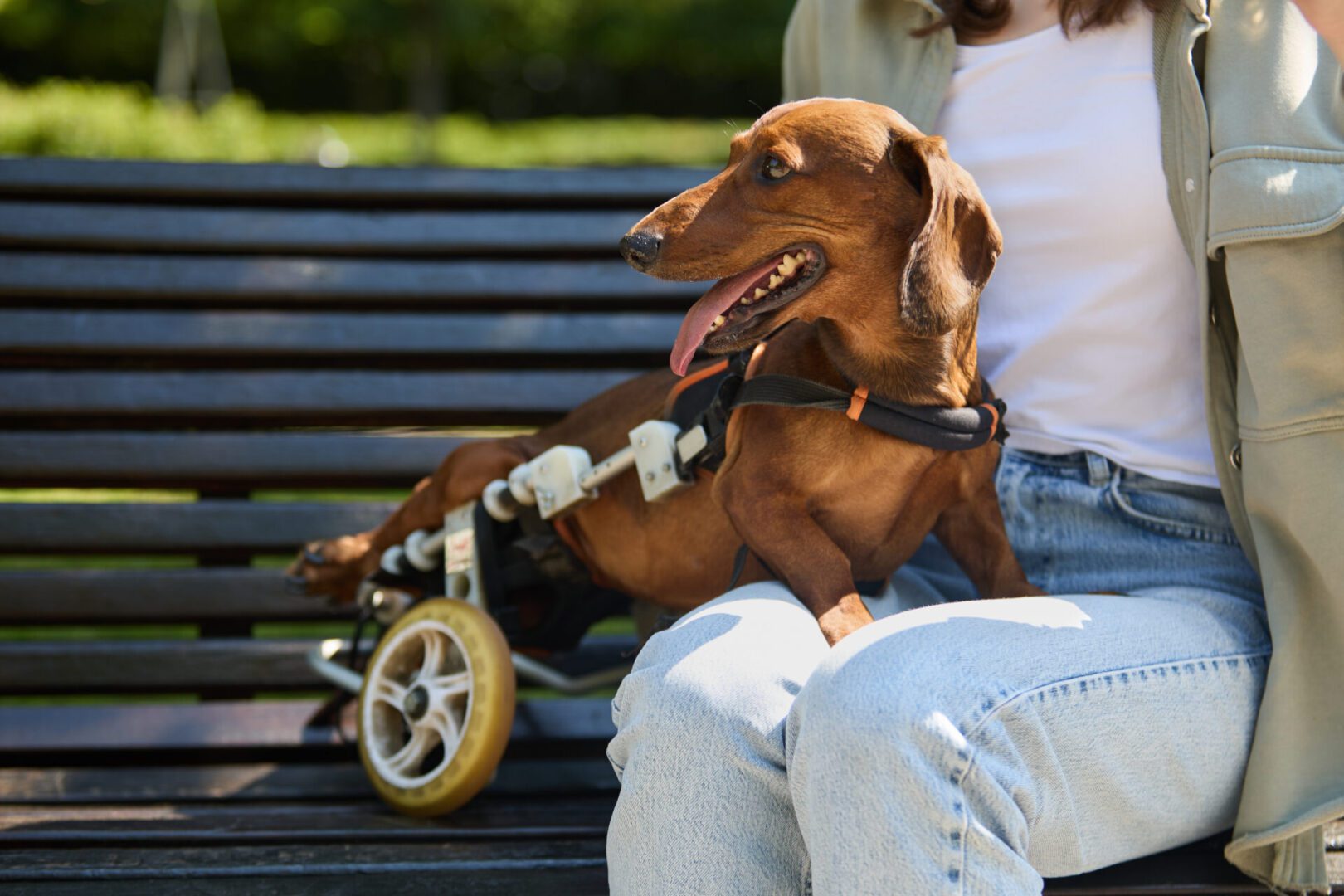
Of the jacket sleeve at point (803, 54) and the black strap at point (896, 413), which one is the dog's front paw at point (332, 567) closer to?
the black strap at point (896, 413)

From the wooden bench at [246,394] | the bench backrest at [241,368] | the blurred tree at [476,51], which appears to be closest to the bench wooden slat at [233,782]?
the wooden bench at [246,394]

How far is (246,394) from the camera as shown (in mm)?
2902

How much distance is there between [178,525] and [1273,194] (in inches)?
90.2

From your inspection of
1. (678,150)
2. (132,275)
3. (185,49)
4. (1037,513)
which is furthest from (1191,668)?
(185,49)

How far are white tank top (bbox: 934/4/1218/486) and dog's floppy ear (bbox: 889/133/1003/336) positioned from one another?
13.1 inches

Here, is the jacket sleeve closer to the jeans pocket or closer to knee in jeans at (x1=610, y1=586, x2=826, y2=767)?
the jeans pocket

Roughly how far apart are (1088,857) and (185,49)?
15126 mm

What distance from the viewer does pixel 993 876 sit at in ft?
4.48

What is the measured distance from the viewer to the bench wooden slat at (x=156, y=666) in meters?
2.71

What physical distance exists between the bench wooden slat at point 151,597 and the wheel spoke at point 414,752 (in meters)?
0.64

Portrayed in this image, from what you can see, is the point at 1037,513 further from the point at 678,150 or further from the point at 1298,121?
the point at 678,150

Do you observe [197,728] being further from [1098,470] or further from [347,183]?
[1098,470]

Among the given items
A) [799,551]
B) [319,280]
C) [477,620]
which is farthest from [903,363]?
[319,280]

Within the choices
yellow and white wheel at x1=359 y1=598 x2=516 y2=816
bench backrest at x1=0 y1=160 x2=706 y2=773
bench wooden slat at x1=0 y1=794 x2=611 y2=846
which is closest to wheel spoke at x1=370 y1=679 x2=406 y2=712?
yellow and white wheel at x1=359 y1=598 x2=516 y2=816
